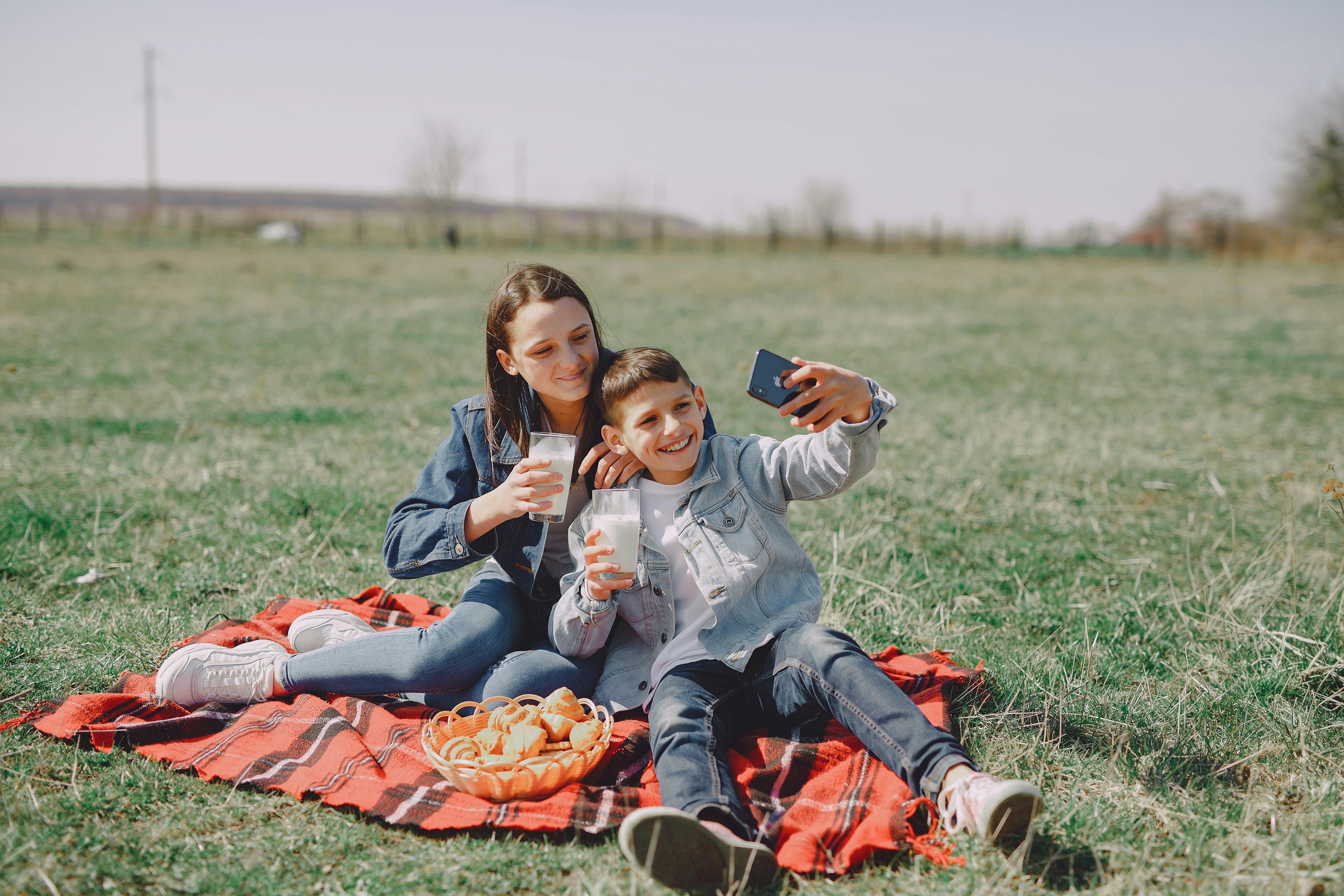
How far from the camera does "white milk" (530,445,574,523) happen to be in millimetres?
2775

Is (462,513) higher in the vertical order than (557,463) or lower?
lower

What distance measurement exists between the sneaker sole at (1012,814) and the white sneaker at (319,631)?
2211 mm

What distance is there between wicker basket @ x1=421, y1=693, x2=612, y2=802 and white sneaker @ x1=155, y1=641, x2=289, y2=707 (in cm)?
75

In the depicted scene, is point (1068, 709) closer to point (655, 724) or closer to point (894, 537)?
point (655, 724)

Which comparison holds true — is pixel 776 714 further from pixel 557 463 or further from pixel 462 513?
pixel 462 513

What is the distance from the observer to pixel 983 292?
22.2m

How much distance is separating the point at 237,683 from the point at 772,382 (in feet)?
6.86

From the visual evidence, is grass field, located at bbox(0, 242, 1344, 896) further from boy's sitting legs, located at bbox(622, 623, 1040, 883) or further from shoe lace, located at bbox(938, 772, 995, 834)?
boy's sitting legs, located at bbox(622, 623, 1040, 883)

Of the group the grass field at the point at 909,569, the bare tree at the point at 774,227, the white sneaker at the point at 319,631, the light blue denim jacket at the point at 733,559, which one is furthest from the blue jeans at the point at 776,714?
the bare tree at the point at 774,227

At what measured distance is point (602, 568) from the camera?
2.67 meters

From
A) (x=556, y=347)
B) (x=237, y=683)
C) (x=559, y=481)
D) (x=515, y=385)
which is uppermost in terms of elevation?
(x=556, y=347)

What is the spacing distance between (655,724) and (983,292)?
21529mm

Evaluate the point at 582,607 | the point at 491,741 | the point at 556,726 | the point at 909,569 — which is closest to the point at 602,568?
the point at 582,607

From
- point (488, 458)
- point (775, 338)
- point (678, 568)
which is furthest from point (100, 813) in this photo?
point (775, 338)
